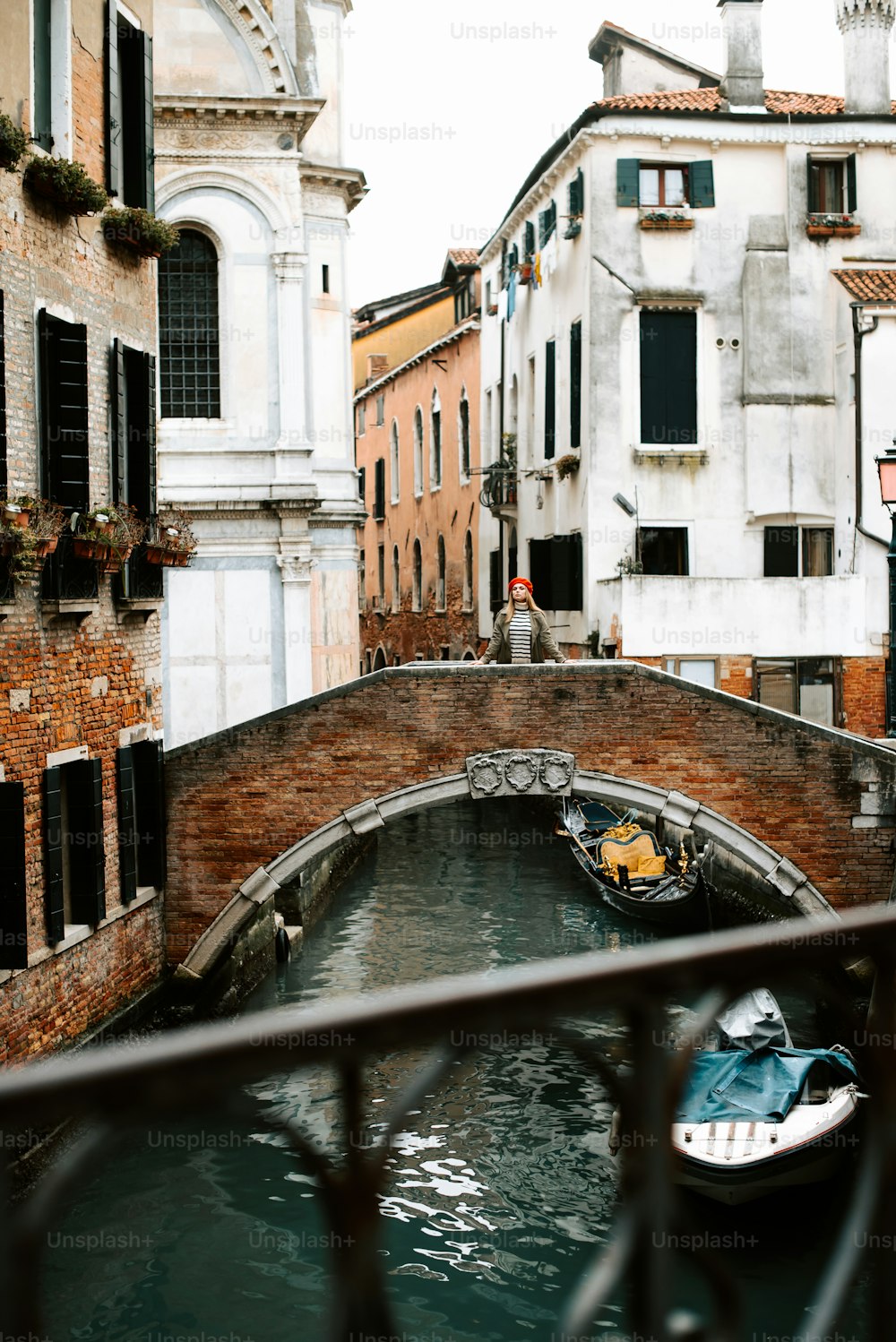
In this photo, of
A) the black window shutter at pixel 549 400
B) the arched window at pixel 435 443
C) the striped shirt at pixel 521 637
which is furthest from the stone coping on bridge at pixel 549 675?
the arched window at pixel 435 443

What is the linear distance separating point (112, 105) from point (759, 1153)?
7134 mm

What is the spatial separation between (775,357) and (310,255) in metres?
4.92

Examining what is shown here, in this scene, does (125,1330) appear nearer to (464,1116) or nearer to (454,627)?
(464,1116)

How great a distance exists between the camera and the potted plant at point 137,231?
942 cm

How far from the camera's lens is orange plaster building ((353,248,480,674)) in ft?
80.2

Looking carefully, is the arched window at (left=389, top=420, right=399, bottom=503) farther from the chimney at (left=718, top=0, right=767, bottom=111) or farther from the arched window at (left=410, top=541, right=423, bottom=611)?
the chimney at (left=718, top=0, right=767, bottom=111)

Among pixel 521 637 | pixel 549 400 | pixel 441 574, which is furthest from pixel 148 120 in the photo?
pixel 441 574

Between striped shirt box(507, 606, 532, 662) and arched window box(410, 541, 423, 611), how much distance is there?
52.0 ft

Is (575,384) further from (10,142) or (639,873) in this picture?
(10,142)

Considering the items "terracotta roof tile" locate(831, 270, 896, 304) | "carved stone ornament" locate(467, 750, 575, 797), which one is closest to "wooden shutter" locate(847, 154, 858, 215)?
"terracotta roof tile" locate(831, 270, 896, 304)

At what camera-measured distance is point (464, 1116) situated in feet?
33.6

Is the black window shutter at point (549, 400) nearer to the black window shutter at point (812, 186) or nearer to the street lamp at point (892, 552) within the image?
the black window shutter at point (812, 186)

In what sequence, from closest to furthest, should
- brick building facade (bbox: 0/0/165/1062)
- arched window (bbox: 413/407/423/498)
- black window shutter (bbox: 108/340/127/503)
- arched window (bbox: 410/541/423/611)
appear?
brick building facade (bbox: 0/0/165/1062) → black window shutter (bbox: 108/340/127/503) → arched window (bbox: 410/541/423/611) → arched window (bbox: 413/407/423/498)

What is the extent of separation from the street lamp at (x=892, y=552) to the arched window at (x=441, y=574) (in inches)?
600
